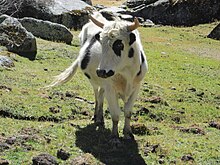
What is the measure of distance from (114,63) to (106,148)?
1.82 metres

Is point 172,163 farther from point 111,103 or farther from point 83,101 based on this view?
point 83,101

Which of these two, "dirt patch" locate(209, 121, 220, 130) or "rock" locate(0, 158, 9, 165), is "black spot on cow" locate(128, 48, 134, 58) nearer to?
"rock" locate(0, 158, 9, 165)

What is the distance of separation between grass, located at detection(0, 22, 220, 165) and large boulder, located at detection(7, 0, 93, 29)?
8799 mm

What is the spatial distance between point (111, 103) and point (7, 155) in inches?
95.1

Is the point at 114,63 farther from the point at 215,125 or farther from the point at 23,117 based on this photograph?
the point at 215,125

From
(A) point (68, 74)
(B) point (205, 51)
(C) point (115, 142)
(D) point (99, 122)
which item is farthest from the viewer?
(B) point (205, 51)

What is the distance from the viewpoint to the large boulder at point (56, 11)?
99.0ft

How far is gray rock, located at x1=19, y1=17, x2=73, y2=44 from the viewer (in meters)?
24.6

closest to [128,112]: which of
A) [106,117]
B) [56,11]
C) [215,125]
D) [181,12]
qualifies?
[106,117]

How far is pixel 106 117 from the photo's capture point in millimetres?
12352

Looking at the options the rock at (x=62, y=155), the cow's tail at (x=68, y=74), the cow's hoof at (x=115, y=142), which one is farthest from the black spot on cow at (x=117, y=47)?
the cow's tail at (x=68, y=74)

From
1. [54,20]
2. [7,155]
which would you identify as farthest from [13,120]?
[54,20]

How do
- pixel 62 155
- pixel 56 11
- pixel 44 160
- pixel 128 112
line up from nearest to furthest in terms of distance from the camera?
pixel 44 160
pixel 62 155
pixel 128 112
pixel 56 11

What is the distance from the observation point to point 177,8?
142 ft
